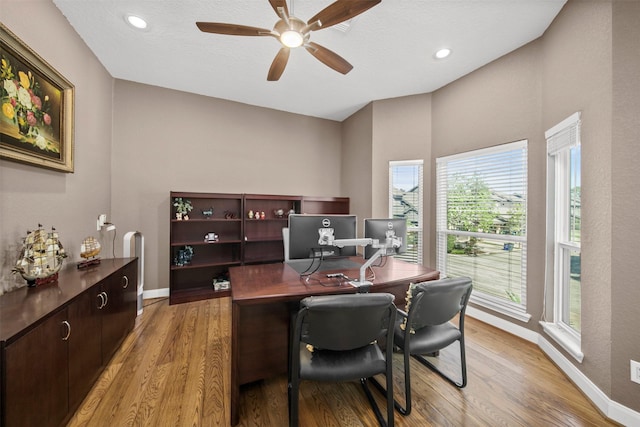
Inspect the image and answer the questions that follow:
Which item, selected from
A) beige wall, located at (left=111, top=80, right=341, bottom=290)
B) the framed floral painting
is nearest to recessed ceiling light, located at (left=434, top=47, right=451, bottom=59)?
beige wall, located at (left=111, top=80, right=341, bottom=290)

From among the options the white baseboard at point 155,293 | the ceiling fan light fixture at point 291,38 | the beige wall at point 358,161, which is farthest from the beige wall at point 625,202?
the white baseboard at point 155,293

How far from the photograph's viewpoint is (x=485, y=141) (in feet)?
9.18

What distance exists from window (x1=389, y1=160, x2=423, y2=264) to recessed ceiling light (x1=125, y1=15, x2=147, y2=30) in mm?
3345

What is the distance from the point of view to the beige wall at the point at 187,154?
3.27 m

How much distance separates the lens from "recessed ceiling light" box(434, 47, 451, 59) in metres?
2.58

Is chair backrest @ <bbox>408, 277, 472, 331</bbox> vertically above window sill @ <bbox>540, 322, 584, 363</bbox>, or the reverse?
chair backrest @ <bbox>408, 277, 472, 331</bbox>

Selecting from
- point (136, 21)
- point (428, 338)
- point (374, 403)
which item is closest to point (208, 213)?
point (136, 21)

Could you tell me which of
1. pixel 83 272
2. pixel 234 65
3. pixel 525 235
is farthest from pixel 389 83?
pixel 83 272

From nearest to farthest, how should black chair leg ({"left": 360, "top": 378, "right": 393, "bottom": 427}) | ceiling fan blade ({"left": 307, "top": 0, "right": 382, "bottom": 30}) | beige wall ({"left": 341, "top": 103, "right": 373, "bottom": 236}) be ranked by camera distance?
1. black chair leg ({"left": 360, "top": 378, "right": 393, "bottom": 427})
2. ceiling fan blade ({"left": 307, "top": 0, "right": 382, "bottom": 30})
3. beige wall ({"left": 341, "top": 103, "right": 373, "bottom": 236})

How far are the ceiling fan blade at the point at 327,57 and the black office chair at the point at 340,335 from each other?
1.99 metres

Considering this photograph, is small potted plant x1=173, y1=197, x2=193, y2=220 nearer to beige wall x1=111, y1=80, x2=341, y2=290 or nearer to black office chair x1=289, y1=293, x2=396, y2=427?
beige wall x1=111, y1=80, x2=341, y2=290

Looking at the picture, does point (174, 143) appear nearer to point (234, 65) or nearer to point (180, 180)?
point (180, 180)

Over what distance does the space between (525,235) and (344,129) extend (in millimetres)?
3352

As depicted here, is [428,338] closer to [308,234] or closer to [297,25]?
[308,234]
